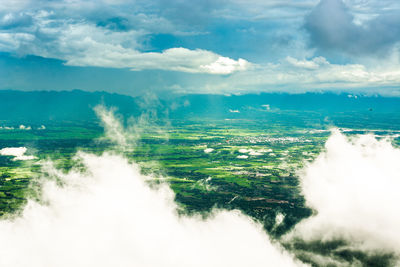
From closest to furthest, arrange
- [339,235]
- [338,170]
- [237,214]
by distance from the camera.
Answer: [339,235], [237,214], [338,170]

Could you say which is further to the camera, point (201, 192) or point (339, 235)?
point (201, 192)

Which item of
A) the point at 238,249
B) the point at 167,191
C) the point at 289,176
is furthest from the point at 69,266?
the point at 289,176

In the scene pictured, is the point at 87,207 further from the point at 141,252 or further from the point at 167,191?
the point at 167,191

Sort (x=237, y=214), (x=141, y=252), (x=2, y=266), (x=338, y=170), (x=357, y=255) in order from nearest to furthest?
1. (x=2, y=266)
2. (x=141, y=252)
3. (x=357, y=255)
4. (x=237, y=214)
5. (x=338, y=170)

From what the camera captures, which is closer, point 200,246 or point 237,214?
point 200,246

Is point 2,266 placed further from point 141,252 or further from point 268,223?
point 268,223

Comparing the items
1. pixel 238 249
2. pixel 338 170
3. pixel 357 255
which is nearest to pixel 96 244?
pixel 238 249

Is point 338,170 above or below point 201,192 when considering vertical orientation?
above

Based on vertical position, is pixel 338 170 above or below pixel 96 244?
above

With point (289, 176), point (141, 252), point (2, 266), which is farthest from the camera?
point (289, 176)
